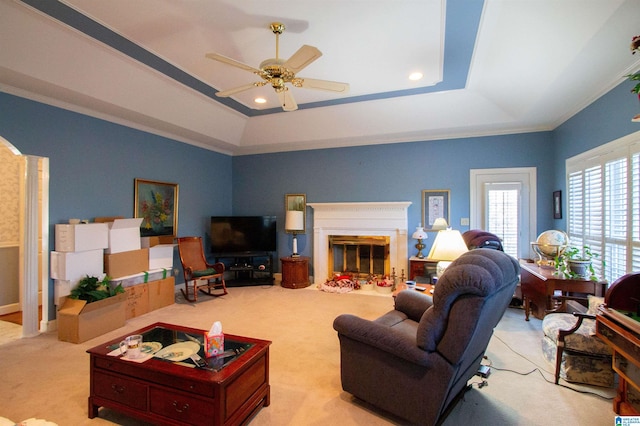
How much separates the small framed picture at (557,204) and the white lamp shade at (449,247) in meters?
2.60

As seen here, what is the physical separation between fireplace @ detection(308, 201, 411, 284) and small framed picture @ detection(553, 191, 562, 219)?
2.11 meters

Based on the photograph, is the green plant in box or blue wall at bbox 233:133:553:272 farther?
blue wall at bbox 233:133:553:272

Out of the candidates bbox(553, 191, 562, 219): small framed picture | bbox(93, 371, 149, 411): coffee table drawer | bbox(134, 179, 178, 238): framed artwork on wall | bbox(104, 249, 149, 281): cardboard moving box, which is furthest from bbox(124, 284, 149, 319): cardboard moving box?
bbox(553, 191, 562, 219): small framed picture

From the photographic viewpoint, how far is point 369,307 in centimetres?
445

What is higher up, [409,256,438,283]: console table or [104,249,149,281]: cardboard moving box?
[104,249,149,281]: cardboard moving box

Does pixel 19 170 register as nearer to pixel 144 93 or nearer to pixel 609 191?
pixel 144 93

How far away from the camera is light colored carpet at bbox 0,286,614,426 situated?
2055 millimetres

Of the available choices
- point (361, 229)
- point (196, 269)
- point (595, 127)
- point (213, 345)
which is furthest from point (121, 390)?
point (595, 127)

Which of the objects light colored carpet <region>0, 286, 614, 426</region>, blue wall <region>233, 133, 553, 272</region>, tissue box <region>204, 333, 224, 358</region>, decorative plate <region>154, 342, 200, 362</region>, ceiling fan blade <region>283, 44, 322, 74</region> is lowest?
light colored carpet <region>0, 286, 614, 426</region>

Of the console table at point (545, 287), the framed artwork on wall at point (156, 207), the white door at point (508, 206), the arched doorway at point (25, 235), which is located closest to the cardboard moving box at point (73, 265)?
the arched doorway at point (25, 235)

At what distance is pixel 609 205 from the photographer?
122 inches

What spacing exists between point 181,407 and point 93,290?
2.44m

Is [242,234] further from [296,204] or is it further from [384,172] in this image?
[384,172]

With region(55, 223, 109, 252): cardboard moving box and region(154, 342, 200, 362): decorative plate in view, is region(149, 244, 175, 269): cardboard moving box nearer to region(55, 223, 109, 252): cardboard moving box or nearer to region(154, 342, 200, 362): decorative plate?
region(55, 223, 109, 252): cardboard moving box
